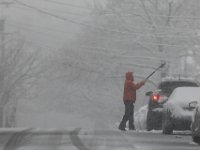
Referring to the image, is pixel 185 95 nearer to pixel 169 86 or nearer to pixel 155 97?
pixel 155 97

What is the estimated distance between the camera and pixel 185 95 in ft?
59.1

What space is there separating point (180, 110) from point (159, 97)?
159 inches

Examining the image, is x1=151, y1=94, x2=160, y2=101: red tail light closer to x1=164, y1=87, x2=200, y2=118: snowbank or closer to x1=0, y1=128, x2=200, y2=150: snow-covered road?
x1=164, y1=87, x2=200, y2=118: snowbank

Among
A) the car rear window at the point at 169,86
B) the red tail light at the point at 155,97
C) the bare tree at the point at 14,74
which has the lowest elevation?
the bare tree at the point at 14,74

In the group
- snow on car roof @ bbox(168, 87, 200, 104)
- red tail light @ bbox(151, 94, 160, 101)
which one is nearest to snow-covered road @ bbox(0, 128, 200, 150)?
snow on car roof @ bbox(168, 87, 200, 104)

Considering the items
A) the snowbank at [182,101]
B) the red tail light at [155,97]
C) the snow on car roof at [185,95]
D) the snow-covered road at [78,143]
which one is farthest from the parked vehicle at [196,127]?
the red tail light at [155,97]

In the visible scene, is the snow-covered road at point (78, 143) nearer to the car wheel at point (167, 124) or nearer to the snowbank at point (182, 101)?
the snowbank at point (182, 101)

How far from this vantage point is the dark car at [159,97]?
2142 centimetres

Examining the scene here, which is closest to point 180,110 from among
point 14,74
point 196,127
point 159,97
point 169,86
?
point 196,127

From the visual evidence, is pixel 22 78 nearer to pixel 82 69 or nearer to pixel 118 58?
pixel 82 69

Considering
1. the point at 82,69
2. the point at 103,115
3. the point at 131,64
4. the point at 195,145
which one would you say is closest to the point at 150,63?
the point at 131,64

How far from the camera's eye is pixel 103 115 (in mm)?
62562

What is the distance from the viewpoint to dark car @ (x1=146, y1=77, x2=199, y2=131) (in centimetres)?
2142

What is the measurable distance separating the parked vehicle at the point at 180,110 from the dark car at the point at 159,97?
9.66 ft
